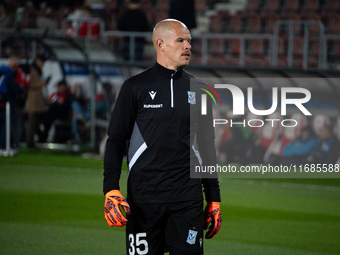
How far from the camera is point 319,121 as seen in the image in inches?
491

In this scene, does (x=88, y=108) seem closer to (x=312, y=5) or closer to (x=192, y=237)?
(x=312, y=5)

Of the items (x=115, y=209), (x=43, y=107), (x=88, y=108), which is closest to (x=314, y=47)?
(x=88, y=108)

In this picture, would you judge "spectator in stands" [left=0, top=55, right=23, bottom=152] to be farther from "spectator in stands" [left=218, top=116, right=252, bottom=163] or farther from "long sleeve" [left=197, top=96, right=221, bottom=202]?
"long sleeve" [left=197, top=96, right=221, bottom=202]

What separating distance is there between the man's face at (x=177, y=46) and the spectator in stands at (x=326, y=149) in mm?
9081

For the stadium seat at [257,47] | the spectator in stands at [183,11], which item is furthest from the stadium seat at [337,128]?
the stadium seat at [257,47]

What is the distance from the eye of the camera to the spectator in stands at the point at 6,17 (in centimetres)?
1805

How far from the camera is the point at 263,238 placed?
265 inches

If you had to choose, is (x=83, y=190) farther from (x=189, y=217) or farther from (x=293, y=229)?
(x=189, y=217)

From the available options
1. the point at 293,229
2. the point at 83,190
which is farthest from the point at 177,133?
the point at 83,190

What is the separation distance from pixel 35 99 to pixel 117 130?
12.2 m

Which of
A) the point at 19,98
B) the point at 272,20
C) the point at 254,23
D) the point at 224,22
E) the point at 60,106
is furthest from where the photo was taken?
the point at 224,22

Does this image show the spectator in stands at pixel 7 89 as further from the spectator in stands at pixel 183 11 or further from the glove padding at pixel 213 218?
the glove padding at pixel 213 218

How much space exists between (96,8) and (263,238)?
1475 cm

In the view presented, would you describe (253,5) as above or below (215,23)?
above
